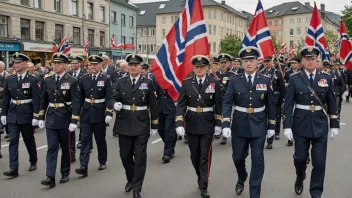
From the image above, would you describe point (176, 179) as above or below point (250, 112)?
below

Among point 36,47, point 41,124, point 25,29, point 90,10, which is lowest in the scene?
point 41,124

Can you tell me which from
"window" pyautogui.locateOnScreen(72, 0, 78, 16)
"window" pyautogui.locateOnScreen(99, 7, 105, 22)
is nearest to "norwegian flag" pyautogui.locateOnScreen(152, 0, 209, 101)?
"window" pyautogui.locateOnScreen(72, 0, 78, 16)

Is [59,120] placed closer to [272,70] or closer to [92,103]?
[92,103]

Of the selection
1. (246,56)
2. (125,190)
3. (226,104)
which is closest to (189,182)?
(125,190)

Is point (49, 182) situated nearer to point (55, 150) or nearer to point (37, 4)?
point (55, 150)

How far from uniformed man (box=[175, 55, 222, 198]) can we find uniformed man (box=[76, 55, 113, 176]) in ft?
5.71

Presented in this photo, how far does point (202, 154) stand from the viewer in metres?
5.76

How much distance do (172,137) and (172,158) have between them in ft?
1.42

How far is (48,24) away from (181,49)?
29.7 meters

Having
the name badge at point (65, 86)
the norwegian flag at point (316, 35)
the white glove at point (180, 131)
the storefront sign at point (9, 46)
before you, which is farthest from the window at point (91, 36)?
the white glove at point (180, 131)

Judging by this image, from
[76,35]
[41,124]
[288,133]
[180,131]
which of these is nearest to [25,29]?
[76,35]

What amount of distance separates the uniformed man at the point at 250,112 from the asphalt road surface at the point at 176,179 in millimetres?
746

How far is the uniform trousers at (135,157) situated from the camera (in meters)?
5.65

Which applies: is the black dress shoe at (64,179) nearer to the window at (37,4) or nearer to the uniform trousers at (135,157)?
the uniform trousers at (135,157)
